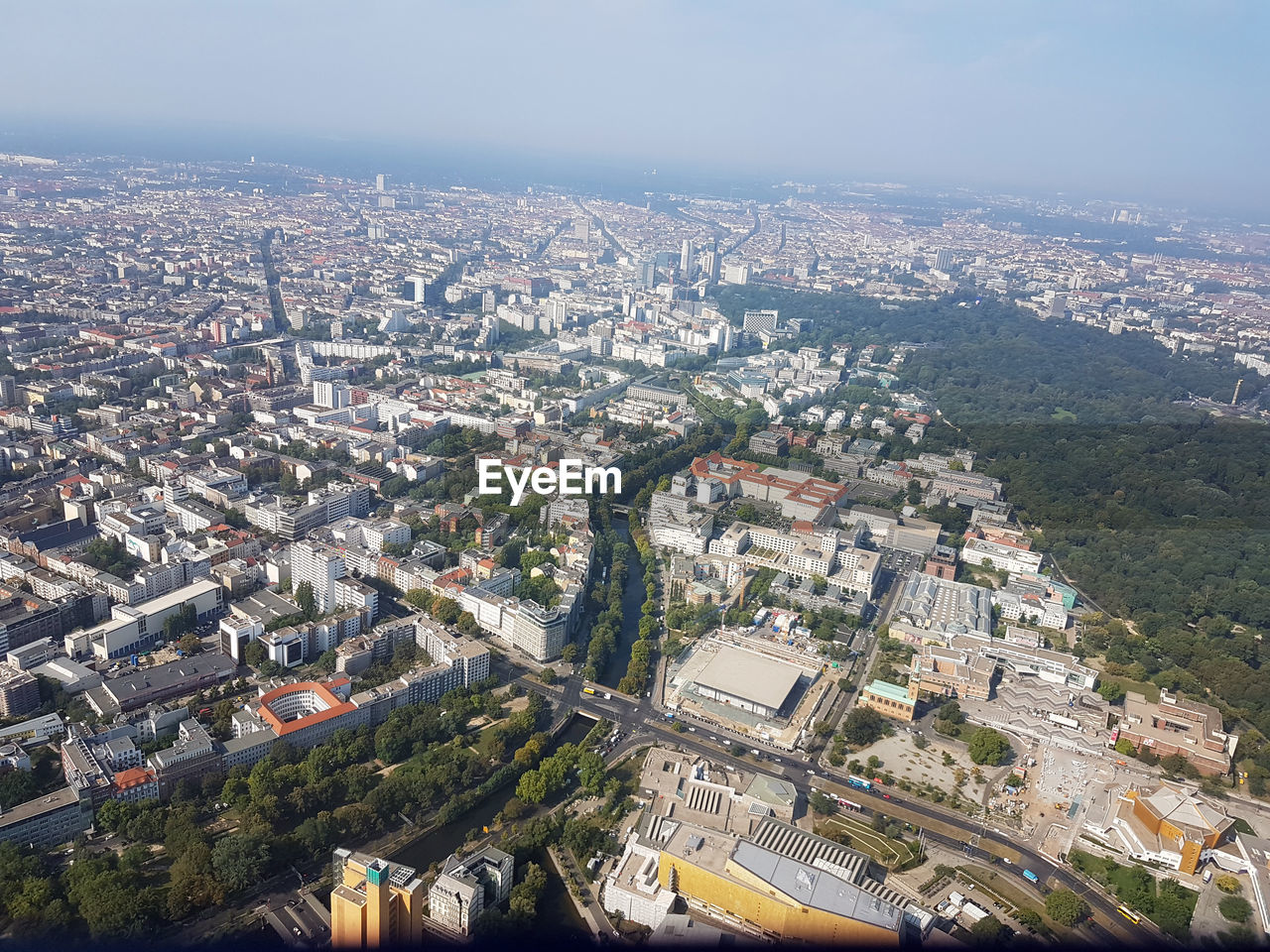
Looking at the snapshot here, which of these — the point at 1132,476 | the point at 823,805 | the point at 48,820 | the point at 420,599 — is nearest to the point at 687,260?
the point at 1132,476

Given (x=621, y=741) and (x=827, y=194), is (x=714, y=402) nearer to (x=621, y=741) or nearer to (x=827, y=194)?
(x=621, y=741)

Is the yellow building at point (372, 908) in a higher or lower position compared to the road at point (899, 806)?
higher

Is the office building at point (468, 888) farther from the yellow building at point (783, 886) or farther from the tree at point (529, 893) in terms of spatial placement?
the yellow building at point (783, 886)

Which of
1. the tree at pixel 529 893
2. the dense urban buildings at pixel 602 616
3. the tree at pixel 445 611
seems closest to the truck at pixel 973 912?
the dense urban buildings at pixel 602 616

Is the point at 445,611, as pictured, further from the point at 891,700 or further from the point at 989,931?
the point at 989,931

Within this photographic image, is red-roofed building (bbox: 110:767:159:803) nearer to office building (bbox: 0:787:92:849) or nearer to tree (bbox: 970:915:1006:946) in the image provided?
office building (bbox: 0:787:92:849)

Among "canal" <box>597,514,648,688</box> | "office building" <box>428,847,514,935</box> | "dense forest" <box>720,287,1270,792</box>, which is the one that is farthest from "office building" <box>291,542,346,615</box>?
"dense forest" <box>720,287,1270,792</box>

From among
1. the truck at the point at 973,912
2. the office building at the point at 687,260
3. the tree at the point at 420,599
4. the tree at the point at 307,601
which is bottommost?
the truck at the point at 973,912
